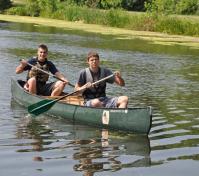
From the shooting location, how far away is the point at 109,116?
8.55m

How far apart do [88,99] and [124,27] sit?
26.5 m

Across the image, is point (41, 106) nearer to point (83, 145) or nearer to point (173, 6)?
point (83, 145)

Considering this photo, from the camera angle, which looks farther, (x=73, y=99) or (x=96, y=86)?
(x=73, y=99)

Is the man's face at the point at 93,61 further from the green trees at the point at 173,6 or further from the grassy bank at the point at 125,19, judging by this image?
the green trees at the point at 173,6

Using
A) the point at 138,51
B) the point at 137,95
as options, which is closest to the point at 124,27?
the point at 138,51

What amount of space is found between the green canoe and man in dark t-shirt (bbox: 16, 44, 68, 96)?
55 cm

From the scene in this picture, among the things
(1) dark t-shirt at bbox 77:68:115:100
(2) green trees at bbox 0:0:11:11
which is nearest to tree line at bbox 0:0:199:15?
(2) green trees at bbox 0:0:11:11

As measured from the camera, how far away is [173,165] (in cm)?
684

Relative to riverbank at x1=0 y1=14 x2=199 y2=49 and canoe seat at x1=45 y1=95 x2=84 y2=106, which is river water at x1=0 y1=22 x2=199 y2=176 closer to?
canoe seat at x1=45 y1=95 x2=84 y2=106

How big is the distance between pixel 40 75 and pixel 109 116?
245 centimetres

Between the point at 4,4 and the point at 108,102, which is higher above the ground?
the point at 4,4

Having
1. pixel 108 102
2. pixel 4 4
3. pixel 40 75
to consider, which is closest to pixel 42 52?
pixel 40 75

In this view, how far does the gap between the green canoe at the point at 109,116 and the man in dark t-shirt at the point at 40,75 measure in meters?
0.55

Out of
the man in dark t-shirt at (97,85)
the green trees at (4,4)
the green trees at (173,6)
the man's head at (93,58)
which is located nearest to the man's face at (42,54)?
the man in dark t-shirt at (97,85)
